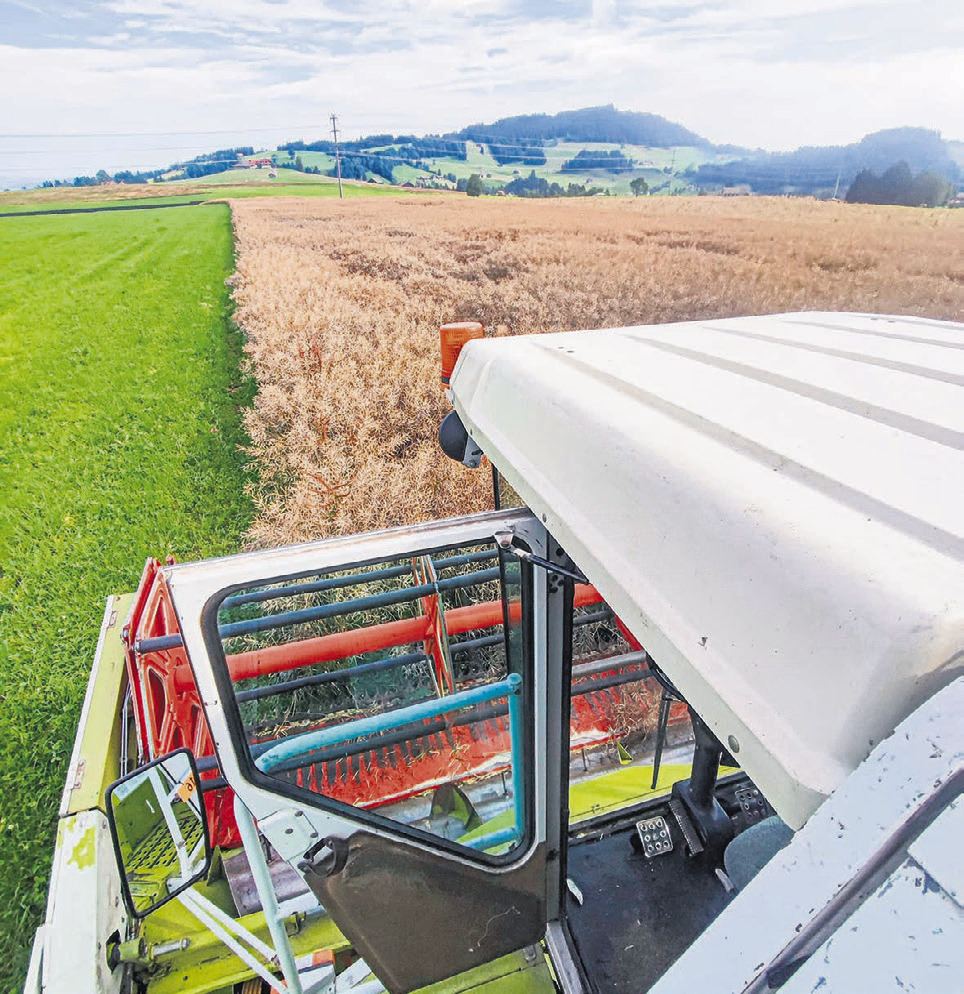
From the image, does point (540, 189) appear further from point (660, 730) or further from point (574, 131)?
point (574, 131)

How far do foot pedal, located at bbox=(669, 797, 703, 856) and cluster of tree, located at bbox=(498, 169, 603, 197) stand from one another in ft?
210

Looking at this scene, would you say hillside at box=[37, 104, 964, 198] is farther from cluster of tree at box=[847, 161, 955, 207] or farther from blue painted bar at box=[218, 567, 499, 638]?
blue painted bar at box=[218, 567, 499, 638]

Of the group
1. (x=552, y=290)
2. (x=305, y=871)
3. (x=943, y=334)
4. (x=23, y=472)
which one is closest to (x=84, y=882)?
(x=305, y=871)

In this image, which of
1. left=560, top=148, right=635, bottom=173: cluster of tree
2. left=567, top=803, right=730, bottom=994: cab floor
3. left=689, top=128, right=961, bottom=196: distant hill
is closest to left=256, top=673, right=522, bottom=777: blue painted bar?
left=567, top=803, right=730, bottom=994: cab floor

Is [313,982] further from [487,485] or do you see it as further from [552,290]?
[552,290]

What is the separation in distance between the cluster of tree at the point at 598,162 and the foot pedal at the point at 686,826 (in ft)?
389

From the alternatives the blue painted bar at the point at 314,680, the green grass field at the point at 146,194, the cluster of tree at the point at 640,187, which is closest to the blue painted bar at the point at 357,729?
the blue painted bar at the point at 314,680

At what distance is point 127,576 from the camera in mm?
5656

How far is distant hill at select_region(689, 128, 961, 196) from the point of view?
47537mm

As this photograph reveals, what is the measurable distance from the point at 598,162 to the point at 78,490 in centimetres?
12549

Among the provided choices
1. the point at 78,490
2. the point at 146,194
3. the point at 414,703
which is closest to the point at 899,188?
the point at 78,490

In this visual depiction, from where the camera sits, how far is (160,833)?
59.1 inches

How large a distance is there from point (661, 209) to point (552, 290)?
2660cm

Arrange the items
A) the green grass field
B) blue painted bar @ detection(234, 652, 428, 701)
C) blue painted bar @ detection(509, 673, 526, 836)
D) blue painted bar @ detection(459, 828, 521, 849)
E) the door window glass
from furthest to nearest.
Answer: the green grass field, blue painted bar @ detection(234, 652, 428, 701), blue painted bar @ detection(459, 828, 521, 849), the door window glass, blue painted bar @ detection(509, 673, 526, 836)
